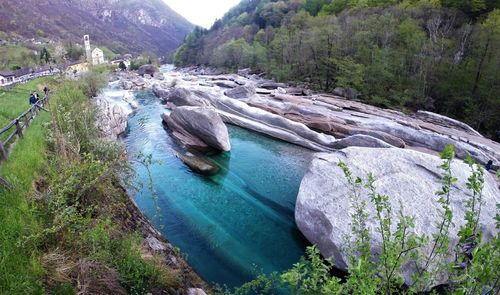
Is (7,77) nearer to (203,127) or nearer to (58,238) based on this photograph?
(203,127)

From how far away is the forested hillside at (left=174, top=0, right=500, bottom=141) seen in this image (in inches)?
1217

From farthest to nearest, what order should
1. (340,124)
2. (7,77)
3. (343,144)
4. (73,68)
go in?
(7,77) < (73,68) < (340,124) < (343,144)

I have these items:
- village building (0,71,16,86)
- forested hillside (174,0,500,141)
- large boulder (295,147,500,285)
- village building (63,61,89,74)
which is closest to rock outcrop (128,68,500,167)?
forested hillside (174,0,500,141)

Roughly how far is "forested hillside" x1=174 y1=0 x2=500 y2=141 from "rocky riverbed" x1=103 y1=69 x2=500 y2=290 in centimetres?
426

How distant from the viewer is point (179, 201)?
14805 millimetres

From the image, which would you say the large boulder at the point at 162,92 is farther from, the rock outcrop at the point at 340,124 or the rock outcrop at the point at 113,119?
the rock outcrop at the point at 113,119

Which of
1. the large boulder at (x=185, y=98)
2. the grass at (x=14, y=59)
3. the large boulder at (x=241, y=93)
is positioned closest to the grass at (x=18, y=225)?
the large boulder at (x=185, y=98)

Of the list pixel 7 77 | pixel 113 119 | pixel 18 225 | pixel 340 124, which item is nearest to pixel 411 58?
pixel 340 124

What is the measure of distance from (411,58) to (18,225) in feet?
145

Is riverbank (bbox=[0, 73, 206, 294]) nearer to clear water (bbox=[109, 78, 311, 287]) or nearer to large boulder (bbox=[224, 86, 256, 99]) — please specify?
clear water (bbox=[109, 78, 311, 287])

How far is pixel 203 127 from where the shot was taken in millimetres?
22078

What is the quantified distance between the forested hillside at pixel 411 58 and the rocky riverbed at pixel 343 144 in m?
4.26

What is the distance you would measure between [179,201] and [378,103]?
105 ft

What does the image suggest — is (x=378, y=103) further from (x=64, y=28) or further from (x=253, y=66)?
(x=64, y=28)
